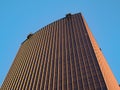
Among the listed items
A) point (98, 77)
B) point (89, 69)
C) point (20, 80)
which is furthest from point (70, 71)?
point (20, 80)

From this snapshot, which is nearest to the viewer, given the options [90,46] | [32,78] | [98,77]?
[98,77]

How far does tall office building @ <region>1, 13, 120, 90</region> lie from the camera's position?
80.6 meters

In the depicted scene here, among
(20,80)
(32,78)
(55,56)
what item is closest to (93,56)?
(55,56)

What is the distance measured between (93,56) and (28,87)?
102 ft

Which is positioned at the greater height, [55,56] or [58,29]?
[58,29]

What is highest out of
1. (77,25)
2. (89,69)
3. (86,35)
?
(77,25)

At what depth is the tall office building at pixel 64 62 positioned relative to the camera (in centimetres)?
8062

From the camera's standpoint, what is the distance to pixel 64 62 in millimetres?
97438

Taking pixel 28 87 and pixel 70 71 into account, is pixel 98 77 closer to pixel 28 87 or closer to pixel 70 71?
pixel 70 71

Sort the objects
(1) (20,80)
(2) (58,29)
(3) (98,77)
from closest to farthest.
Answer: (3) (98,77) < (1) (20,80) < (2) (58,29)

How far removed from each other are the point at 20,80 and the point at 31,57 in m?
16.8

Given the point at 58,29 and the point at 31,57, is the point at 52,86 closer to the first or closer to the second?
the point at 31,57

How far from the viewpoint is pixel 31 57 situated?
12812 centimetres

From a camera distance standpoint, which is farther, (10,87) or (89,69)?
(10,87)
